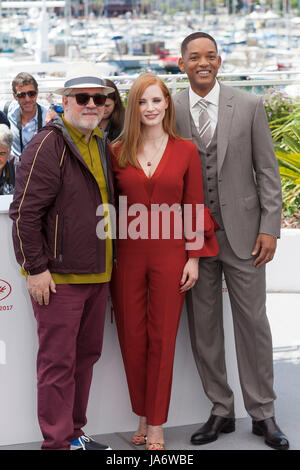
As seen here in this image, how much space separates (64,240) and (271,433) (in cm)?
154

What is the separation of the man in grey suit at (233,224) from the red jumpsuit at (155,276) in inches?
5.6

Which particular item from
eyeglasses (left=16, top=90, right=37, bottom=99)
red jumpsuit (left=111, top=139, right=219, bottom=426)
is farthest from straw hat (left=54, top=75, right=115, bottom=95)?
eyeglasses (left=16, top=90, right=37, bottom=99)

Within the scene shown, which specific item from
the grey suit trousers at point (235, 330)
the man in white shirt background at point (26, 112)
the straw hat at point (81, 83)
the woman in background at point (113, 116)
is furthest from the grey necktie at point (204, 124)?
the man in white shirt background at point (26, 112)

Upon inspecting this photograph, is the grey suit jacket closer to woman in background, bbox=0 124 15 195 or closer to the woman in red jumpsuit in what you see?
the woman in red jumpsuit

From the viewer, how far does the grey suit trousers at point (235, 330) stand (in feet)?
13.4

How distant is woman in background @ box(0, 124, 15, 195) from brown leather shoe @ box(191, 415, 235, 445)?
6.43ft

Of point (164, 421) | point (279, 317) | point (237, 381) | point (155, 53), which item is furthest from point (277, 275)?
point (155, 53)

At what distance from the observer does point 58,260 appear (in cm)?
359

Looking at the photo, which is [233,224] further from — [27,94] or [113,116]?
[27,94]

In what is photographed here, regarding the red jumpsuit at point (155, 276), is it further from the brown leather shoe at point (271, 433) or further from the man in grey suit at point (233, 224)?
the brown leather shoe at point (271, 433)

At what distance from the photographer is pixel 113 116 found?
4.81 m

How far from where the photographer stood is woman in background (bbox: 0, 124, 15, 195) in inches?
197
